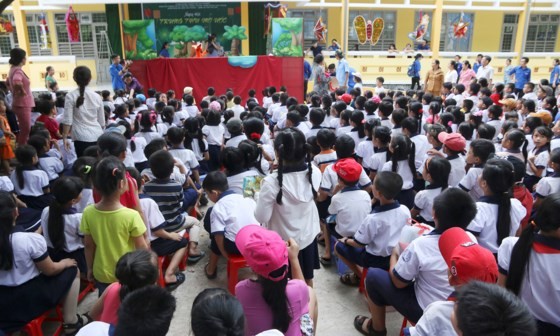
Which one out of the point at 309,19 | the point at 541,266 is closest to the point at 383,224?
the point at 541,266

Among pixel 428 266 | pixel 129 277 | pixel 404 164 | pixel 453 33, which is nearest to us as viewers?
pixel 129 277

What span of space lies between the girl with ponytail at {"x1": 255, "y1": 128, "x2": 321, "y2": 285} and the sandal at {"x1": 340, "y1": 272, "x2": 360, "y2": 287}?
1.57 feet

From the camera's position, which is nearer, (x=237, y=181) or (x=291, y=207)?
(x=291, y=207)

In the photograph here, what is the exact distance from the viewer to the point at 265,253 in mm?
1574

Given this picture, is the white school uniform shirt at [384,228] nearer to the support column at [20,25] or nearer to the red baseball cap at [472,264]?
the red baseball cap at [472,264]

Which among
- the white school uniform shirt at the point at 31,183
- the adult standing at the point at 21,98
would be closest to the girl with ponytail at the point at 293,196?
the white school uniform shirt at the point at 31,183

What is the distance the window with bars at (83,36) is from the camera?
14.3 meters

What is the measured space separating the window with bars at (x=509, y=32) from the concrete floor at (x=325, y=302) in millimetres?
17144

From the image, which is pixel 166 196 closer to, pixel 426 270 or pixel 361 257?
pixel 361 257

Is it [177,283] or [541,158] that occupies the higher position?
[541,158]

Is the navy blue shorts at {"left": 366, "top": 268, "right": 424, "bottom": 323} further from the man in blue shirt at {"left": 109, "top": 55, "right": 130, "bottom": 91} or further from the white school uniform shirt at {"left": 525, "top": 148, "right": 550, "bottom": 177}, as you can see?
the man in blue shirt at {"left": 109, "top": 55, "right": 130, "bottom": 91}

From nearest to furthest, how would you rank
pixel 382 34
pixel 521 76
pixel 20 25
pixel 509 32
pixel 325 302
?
pixel 325 302 < pixel 521 76 < pixel 20 25 < pixel 382 34 < pixel 509 32

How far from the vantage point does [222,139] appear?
4.97 metres

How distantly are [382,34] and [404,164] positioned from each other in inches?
540
